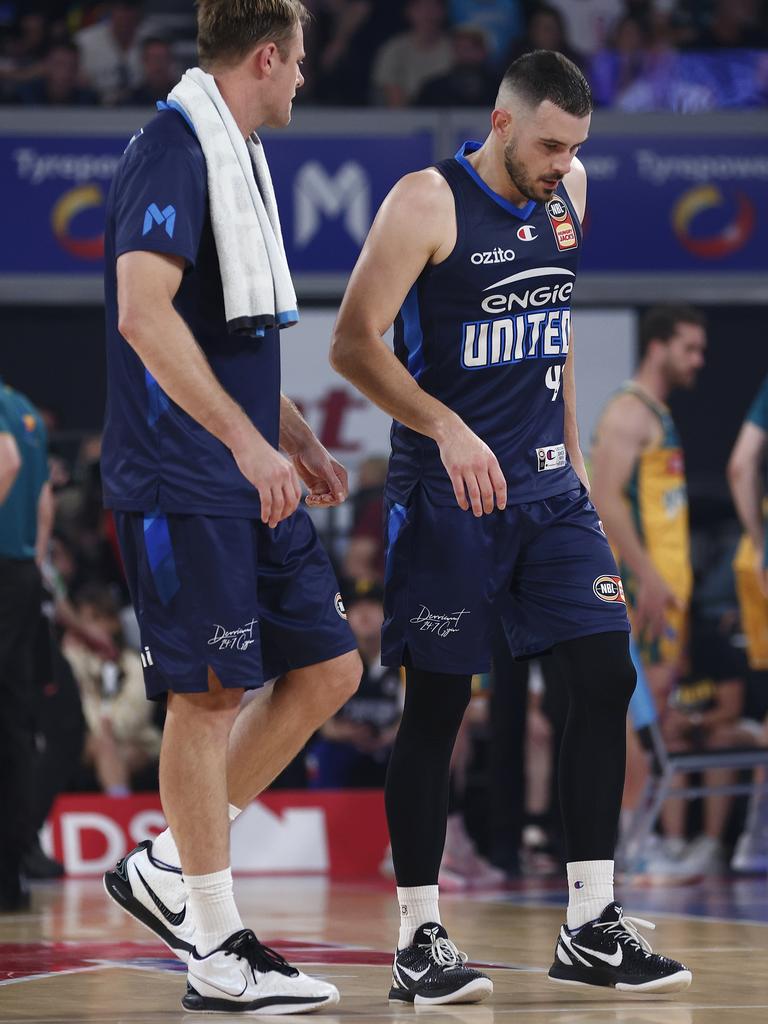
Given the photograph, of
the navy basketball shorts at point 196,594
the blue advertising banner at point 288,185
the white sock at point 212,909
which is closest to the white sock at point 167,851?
the white sock at point 212,909

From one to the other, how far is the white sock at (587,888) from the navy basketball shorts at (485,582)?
493 millimetres

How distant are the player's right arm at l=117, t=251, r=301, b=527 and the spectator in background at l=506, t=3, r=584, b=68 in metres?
9.49

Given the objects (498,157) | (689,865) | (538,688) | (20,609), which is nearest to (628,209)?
(538,688)

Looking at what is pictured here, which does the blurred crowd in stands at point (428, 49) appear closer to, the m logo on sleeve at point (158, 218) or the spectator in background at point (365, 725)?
the spectator in background at point (365, 725)

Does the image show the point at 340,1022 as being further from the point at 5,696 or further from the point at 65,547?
the point at 65,547

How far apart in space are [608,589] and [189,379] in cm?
114

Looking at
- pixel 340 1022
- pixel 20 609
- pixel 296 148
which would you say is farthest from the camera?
pixel 296 148

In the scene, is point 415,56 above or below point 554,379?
above

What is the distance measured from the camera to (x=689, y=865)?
7898 millimetres

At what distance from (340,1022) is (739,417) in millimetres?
10448

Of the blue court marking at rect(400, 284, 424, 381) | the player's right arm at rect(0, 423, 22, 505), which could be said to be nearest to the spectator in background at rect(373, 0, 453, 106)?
the player's right arm at rect(0, 423, 22, 505)

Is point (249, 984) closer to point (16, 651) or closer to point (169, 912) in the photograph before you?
point (169, 912)

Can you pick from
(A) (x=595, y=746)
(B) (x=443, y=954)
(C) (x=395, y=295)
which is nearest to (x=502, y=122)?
(C) (x=395, y=295)

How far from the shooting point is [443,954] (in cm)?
388
